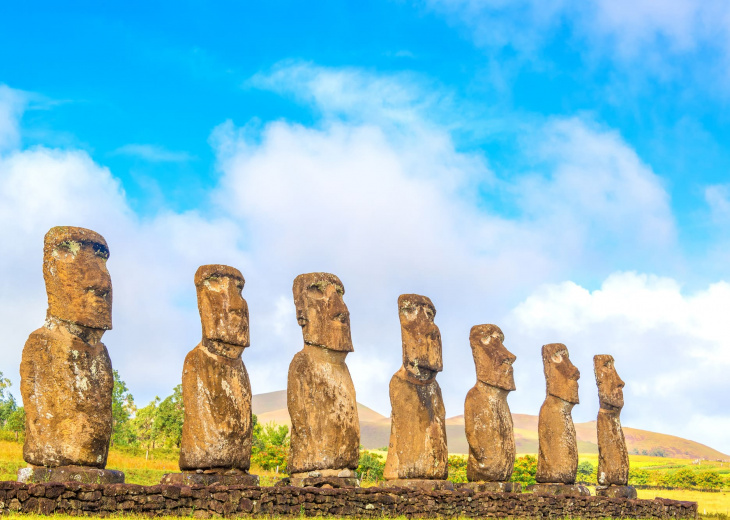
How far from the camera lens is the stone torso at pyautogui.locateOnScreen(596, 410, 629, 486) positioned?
22641 millimetres

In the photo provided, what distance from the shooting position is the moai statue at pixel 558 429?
20.5 metres

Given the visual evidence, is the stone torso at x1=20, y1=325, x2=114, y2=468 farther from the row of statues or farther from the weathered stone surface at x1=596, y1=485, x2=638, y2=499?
the weathered stone surface at x1=596, y1=485, x2=638, y2=499

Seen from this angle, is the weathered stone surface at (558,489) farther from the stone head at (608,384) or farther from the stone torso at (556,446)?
the stone head at (608,384)

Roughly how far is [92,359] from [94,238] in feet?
6.55

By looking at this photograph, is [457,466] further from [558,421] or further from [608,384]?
[558,421]

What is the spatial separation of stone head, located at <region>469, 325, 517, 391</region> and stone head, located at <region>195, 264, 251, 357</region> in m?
6.93

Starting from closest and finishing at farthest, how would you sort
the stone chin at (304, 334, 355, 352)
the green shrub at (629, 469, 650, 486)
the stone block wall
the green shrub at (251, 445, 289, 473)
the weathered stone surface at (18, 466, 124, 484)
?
the stone block wall, the weathered stone surface at (18, 466, 124, 484), the stone chin at (304, 334, 355, 352), the green shrub at (251, 445, 289, 473), the green shrub at (629, 469, 650, 486)

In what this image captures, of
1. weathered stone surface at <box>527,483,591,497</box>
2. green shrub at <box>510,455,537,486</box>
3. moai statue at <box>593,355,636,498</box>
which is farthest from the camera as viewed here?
green shrub at <box>510,455,537,486</box>

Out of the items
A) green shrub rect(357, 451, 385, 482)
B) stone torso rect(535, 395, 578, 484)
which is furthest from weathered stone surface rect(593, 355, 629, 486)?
green shrub rect(357, 451, 385, 482)

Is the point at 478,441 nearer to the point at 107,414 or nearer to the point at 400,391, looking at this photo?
the point at 400,391

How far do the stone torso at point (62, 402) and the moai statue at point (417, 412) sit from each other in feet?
20.4

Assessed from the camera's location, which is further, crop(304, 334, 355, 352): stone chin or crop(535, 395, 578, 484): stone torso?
crop(535, 395, 578, 484): stone torso

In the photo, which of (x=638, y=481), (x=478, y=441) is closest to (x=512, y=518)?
(x=478, y=441)

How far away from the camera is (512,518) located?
17.3 metres
